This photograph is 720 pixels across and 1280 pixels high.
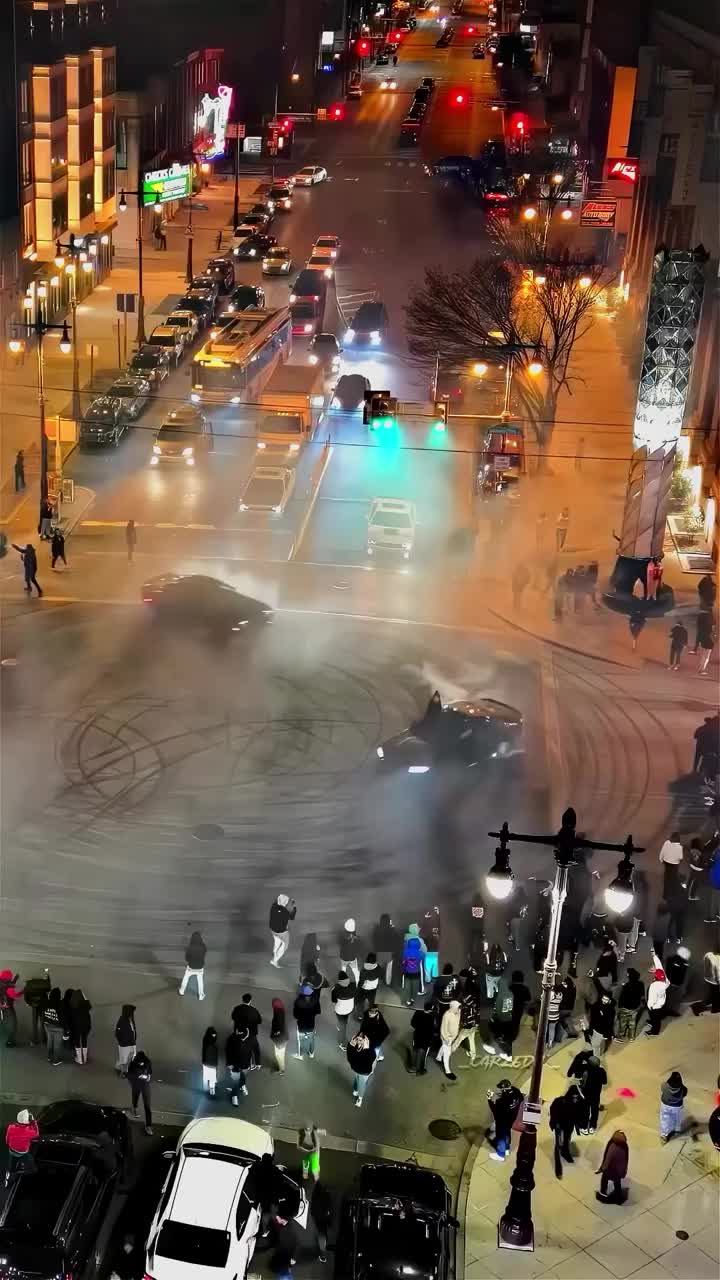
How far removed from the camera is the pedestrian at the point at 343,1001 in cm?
1391

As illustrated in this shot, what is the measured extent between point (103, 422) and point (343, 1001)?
61.5ft

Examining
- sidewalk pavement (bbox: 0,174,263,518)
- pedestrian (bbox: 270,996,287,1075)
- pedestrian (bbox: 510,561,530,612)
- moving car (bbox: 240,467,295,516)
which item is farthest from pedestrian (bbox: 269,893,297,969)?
sidewalk pavement (bbox: 0,174,263,518)

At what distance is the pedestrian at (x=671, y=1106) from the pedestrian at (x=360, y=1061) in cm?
259

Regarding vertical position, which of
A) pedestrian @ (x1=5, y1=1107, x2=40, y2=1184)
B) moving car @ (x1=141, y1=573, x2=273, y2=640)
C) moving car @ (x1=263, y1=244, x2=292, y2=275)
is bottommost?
moving car @ (x1=141, y1=573, x2=273, y2=640)

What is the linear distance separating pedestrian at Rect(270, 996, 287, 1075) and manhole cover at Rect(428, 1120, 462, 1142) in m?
1.54

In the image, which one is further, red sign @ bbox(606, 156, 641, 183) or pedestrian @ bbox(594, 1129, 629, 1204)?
red sign @ bbox(606, 156, 641, 183)

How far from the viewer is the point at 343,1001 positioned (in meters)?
13.9

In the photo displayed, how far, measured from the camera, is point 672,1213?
11828 mm

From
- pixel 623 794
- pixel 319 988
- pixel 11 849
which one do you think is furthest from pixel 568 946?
pixel 11 849

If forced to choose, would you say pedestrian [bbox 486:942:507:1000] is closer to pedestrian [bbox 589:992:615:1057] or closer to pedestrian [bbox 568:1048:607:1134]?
pedestrian [bbox 589:992:615:1057]

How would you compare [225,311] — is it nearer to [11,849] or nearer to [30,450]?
[30,450]

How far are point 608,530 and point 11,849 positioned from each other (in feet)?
45.1

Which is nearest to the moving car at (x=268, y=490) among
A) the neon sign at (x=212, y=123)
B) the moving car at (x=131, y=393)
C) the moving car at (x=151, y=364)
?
the moving car at (x=131, y=393)

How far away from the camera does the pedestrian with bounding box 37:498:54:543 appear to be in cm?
2617
